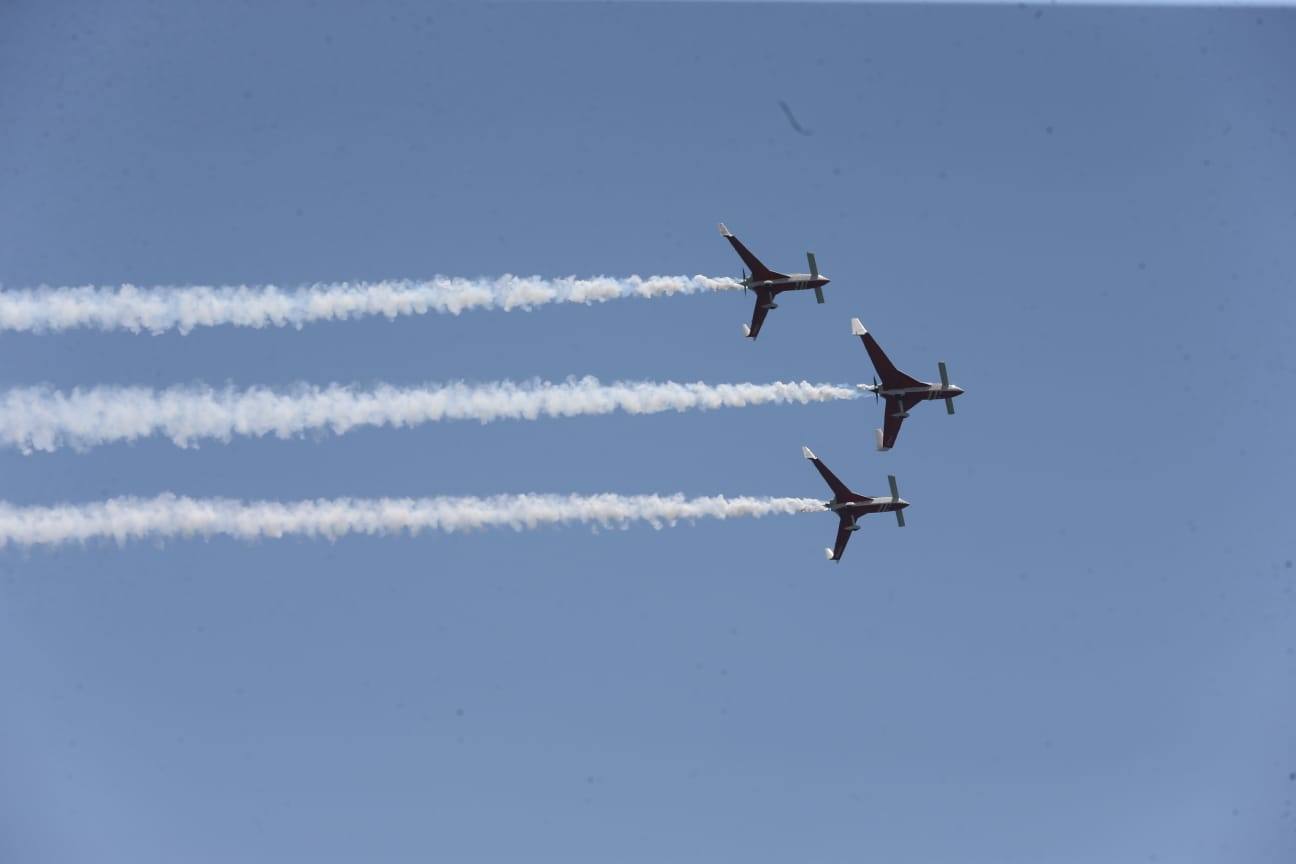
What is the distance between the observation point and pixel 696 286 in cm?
7275

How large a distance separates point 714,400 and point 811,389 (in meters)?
4.43

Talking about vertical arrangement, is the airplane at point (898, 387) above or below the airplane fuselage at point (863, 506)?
above

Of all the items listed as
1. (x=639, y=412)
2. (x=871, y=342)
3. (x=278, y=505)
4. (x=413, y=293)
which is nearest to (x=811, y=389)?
(x=871, y=342)

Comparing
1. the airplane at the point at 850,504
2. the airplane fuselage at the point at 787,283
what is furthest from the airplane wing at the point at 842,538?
the airplane fuselage at the point at 787,283

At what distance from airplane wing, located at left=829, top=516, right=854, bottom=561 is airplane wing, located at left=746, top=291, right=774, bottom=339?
9.09 metres

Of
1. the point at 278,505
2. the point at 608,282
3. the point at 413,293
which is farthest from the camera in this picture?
the point at 608,282

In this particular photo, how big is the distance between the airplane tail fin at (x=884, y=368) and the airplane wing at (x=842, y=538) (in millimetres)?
6384

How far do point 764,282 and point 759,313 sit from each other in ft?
4.60

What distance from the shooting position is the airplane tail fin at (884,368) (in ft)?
242

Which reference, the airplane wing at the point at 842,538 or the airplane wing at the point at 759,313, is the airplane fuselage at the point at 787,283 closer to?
the airplane wing at the point at 759,313

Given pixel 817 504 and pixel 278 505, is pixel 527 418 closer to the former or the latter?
pixel 278 505

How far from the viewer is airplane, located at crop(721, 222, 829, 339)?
2908 inches

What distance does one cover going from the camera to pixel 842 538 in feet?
249

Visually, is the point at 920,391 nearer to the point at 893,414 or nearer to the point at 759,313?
the point at 893,414
